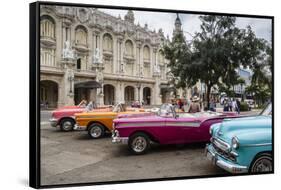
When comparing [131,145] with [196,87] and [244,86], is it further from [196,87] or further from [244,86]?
[244,86]

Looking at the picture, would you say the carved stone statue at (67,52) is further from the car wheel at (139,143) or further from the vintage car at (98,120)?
the car wheel at (139,143)

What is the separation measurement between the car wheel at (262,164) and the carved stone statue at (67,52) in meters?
3.00

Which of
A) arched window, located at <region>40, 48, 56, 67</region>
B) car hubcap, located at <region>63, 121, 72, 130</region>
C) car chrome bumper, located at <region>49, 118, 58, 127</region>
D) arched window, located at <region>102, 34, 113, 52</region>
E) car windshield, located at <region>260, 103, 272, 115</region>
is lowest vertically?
car hubcap, located at <region>63, 121, 72, 130</region>

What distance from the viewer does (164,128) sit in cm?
549

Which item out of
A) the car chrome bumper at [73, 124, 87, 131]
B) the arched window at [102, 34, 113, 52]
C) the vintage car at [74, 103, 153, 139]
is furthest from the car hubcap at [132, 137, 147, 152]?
the arched window at [102, 34, 113, 52]

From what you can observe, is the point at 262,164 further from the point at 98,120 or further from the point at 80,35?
the point at 80,35

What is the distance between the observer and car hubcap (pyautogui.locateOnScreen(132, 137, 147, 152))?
5.36m

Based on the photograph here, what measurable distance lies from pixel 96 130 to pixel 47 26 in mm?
1534

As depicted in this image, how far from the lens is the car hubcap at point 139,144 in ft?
17.6

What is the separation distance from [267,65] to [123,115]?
248 centimetres

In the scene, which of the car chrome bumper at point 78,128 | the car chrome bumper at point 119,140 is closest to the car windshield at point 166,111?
the car chrome bumper at point 119,140

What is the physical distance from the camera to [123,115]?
5.34 meters

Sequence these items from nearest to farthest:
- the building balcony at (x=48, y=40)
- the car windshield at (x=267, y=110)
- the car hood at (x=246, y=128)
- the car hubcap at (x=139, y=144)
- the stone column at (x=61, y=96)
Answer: the building balcony at (x=48, y=40) → the stone column at (x=61, y=96) → the car hubcap at (x=139, y=144) → the car hood at (x=246, y=128) → the car windshield at (x=267, y=110)

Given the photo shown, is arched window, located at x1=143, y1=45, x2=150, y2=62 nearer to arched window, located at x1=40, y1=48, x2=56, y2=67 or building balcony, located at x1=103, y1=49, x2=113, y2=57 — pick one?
building balcony, located at x1=103, y1=49, x2=113, y2=57
